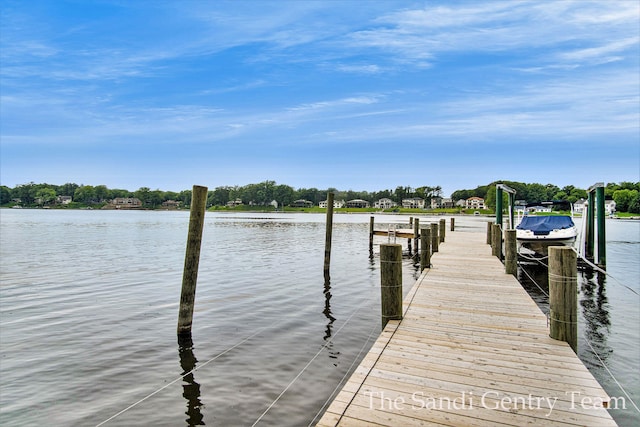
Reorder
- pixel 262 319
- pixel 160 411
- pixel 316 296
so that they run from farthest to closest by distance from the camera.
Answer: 1. pixel 316 296
2. pixel 262 319
3. pixel 160 411

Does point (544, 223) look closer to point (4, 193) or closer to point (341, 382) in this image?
point (341, 382)

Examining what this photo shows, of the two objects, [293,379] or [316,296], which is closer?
[293,379]

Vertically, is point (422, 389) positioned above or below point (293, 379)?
above

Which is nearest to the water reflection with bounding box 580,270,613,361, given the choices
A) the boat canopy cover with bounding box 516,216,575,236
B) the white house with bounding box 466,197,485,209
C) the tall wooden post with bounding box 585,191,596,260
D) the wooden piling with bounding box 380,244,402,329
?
the tall wooden post with bounding box 585,191,596,260

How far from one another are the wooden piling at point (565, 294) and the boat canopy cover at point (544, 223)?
1665cm

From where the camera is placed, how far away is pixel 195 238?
8.59 m

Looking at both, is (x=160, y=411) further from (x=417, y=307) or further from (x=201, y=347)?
(x=417, y=307)

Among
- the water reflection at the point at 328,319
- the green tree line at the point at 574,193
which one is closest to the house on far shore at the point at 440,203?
the green tree line at the point at 574,193

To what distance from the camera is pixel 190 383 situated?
6.93 meters

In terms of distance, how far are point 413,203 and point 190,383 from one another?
19087 cm

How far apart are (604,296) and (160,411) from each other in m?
16.2

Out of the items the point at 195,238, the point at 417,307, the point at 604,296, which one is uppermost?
the point at 195,238

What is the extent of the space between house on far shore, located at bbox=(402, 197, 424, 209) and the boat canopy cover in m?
170

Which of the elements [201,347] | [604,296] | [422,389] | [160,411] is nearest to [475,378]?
[422,389]
